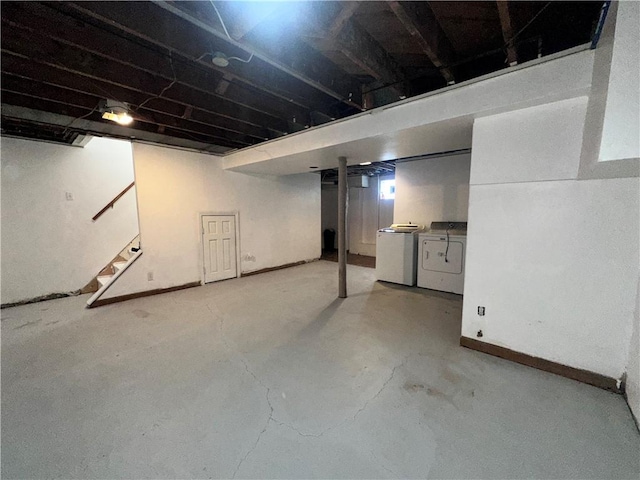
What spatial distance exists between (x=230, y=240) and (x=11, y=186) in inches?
127

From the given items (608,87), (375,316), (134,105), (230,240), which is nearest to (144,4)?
(134,105)

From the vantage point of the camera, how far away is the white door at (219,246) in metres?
4.94

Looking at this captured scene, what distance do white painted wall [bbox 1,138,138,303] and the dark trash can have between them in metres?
5.75

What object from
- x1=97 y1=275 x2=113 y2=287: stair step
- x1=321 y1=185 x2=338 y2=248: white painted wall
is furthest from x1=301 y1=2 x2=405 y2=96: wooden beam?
x1=321 y1=185 x2=338 y2=248: white painted wall

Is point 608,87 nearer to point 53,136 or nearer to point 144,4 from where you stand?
point 144,4

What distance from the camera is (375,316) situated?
336 centimetres

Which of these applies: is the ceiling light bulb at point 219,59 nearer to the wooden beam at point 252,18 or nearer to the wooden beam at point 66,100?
the wooden beam at point 252,18

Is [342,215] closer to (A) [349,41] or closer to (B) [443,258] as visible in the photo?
(B) [443,258]

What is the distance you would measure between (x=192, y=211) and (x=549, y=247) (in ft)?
16.6

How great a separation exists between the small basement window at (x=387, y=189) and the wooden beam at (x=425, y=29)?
18.1 feet

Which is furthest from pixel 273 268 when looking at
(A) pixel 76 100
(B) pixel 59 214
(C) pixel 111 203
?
(A) pixel 76 100

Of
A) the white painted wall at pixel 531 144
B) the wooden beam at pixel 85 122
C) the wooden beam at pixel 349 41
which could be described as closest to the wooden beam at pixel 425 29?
the wooden beam at pixel 349 41

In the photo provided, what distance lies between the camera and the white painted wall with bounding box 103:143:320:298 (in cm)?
415

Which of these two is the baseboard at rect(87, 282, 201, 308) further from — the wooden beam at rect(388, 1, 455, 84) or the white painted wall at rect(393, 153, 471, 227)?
the wooden beam at rect(388, 1, 455, 84)
